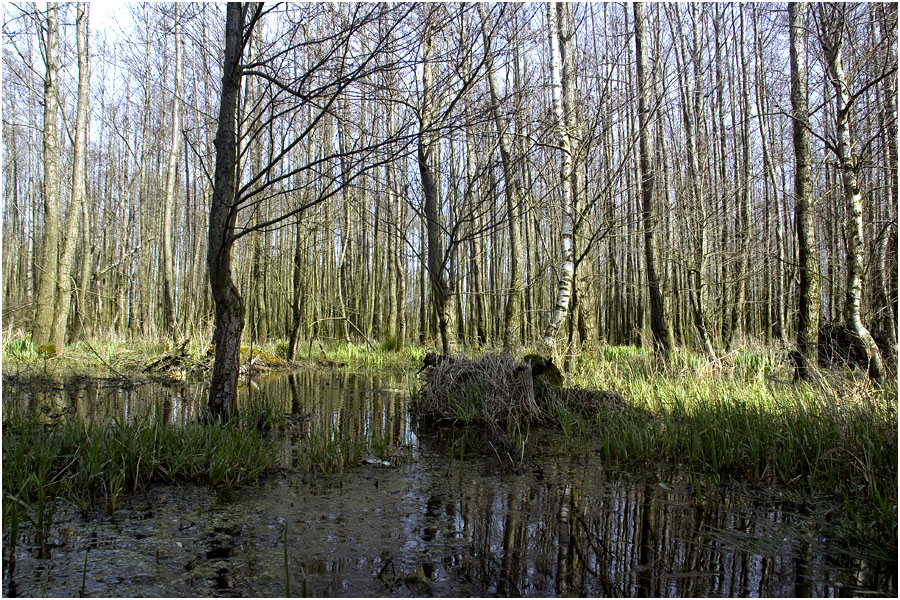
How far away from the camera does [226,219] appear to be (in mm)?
4164

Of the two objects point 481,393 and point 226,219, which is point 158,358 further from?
point 481,393

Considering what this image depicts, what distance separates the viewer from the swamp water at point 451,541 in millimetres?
1950

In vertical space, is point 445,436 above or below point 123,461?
below

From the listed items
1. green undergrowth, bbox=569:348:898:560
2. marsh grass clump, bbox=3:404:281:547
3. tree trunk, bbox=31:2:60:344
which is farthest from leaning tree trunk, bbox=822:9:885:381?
tree trunk, bbox=31:2:60:344

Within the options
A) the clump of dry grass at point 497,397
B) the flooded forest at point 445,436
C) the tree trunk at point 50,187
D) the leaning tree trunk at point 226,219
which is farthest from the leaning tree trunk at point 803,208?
the tree trunk at point 50,187

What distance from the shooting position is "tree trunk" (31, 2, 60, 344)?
9617 millimetres

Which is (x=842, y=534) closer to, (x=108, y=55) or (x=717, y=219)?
(x=717, y=219)

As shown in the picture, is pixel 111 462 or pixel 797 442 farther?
pixel 797 442

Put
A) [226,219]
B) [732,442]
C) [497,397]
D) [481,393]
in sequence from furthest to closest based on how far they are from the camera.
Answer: [481,393]
[497,397]
[226,219]
[732,442]

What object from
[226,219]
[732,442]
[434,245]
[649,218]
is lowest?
[732,442]

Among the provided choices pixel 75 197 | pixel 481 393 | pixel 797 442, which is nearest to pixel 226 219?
pixel 481 393

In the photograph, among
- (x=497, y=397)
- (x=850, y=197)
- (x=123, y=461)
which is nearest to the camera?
(x=123, y=461)

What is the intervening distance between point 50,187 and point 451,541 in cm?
1116

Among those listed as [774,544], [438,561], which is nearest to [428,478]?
[438,561]
